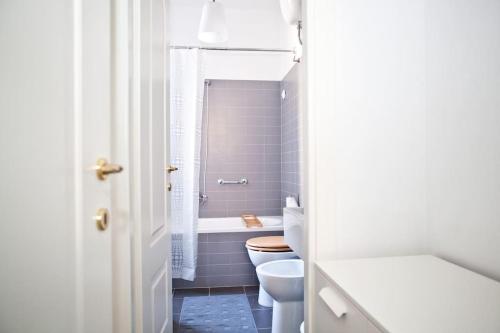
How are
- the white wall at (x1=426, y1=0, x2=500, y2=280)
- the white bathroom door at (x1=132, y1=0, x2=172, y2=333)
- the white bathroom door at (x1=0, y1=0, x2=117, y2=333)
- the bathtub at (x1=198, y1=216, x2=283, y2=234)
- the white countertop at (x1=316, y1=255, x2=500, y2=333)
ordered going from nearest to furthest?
the white bathroom door at (x1=0, y1=0, x2=117, y2=333) → the white countertop at (x1=316, y1=255, x2=500, y2=333) → the white wall at (x1=426, y1=0, x2=500, y2=280) → the white bathroom door at (x1=132, y1=0, x2=172, y2=333) → the bathtub at (x1=198, y1=216, x2=283, y2=234)

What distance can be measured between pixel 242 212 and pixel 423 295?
277 centimetres

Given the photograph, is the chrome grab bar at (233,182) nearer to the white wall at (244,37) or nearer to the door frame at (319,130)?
the white wall at (244,37)

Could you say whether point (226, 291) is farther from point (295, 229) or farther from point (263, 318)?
point (295, 229)

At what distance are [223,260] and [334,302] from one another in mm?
2131

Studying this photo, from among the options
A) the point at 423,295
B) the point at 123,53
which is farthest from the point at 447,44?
the point at 123,53

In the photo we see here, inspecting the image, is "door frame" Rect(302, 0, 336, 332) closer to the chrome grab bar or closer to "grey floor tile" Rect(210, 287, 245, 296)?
"grey floor tile" Rect(210, 287, 245, 296)

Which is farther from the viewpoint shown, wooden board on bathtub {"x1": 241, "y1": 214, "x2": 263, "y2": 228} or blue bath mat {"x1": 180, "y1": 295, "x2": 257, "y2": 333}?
wooden board on bathtub {"x1": 241, "y1": 214, "x2": 263, "y2": 228}

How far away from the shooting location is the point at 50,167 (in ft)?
1.88

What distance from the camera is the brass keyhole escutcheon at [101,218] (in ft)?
2.42

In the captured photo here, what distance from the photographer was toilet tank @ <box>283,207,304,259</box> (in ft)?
4.74

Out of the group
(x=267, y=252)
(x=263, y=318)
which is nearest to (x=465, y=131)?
(x=267, y=252)

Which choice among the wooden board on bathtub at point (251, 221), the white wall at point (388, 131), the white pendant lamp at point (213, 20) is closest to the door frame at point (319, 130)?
the white wall at point (388, 131)

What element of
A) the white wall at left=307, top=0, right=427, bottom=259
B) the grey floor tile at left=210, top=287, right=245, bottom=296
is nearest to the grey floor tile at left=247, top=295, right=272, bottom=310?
the grey floor tile at left=210, top=287, right=245, bottom=296

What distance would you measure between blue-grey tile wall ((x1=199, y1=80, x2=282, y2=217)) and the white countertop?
8.14 feet
